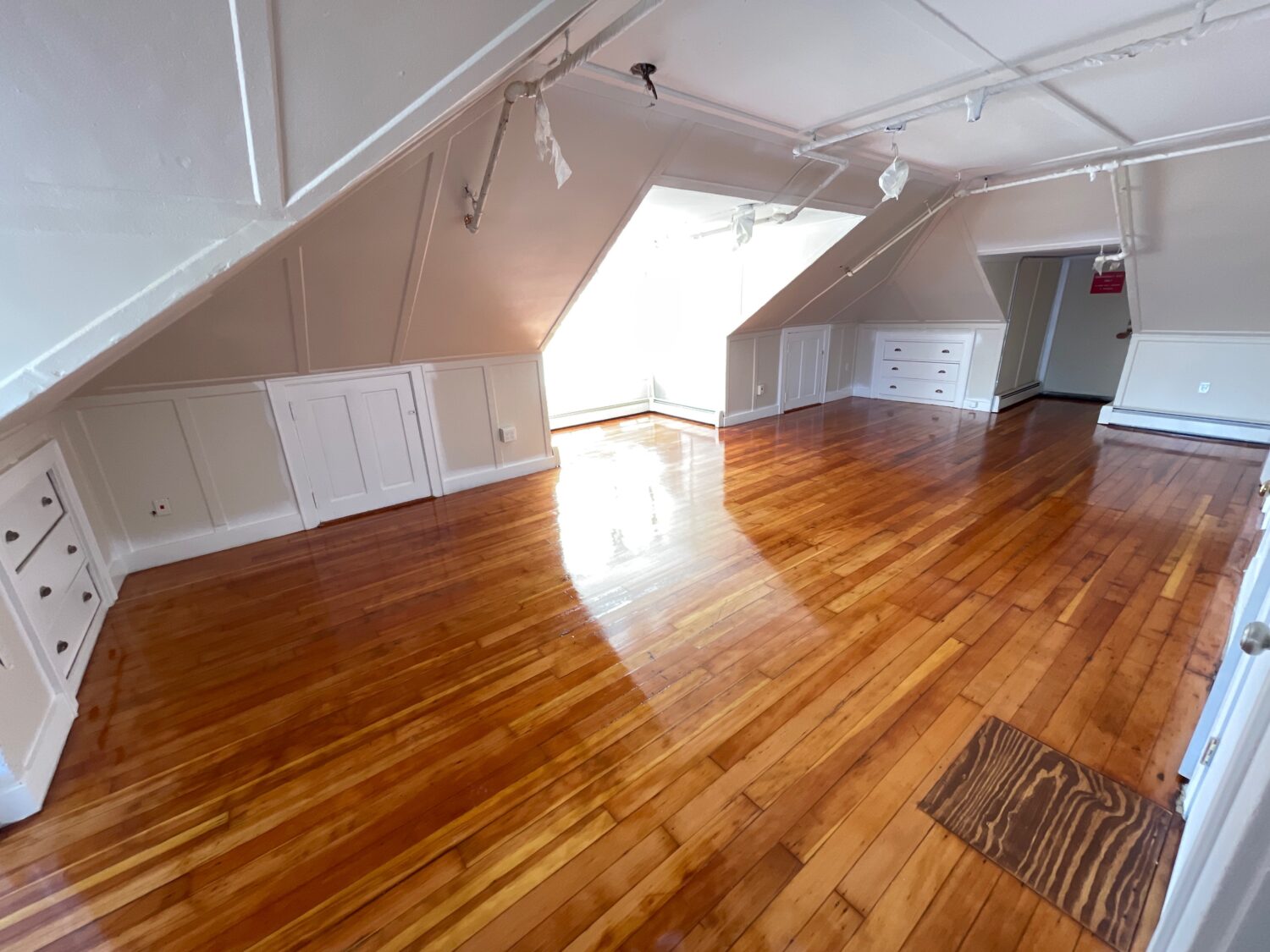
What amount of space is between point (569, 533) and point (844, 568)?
1611mm

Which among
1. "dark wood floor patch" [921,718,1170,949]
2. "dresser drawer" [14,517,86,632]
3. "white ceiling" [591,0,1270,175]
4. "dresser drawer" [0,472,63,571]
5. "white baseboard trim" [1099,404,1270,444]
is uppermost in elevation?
"white ceiling" [591,0,1270,175]

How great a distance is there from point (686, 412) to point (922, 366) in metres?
3.21

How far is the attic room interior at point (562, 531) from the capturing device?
1.13 metres

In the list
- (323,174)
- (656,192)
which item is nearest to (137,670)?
(323,174)

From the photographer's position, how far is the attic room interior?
1.13 metres

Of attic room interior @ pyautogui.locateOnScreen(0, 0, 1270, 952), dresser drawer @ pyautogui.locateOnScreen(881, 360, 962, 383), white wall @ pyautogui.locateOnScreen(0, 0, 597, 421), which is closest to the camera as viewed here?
white wall @ pyautogui.locateOnScreen(0, 0, 597, 421)

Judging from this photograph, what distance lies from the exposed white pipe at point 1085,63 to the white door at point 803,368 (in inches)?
135

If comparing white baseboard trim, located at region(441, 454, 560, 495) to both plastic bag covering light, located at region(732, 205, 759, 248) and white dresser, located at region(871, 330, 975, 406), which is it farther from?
white dresser, located at region(871, 330, 975, 406)

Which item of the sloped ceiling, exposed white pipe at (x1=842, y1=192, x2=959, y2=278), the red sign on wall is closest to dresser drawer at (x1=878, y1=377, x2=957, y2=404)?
the red sign on wall

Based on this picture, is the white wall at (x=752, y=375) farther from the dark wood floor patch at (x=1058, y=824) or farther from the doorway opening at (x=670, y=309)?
the dark wood floor patch at (x=1058, y=824)

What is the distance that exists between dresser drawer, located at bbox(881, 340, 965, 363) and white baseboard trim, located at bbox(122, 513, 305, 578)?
6883 millimetres

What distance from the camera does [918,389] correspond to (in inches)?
256

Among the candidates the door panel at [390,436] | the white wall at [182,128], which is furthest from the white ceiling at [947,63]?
the door panel at [390,436]

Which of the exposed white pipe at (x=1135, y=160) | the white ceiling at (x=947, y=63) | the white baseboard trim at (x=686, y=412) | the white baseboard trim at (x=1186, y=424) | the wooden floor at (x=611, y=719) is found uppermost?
the white ceiling at (x=947, y=63)
